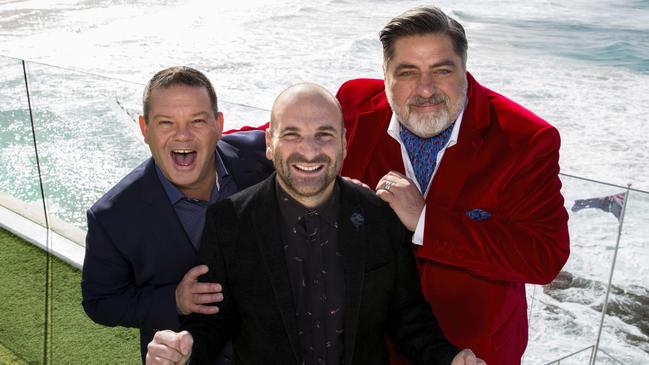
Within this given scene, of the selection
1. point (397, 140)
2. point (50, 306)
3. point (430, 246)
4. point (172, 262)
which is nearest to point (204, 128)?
point (172, 262)

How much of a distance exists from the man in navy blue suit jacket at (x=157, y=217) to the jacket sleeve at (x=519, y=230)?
741 millimetres

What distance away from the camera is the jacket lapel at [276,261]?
1.79 m

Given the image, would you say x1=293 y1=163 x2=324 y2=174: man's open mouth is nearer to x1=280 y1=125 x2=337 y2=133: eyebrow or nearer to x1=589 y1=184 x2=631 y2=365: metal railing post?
x1=280 y1=125 x2=337 y2=133: eyebrow

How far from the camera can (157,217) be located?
6.91ft

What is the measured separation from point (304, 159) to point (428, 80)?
0.57 m

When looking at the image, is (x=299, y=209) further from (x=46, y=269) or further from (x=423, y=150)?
(x=46, y=269)

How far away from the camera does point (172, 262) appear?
7.03 ft

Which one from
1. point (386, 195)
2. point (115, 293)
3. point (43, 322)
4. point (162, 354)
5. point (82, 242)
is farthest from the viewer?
point (82, 242)

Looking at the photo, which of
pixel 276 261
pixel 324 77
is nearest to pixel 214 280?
pixel 276 261

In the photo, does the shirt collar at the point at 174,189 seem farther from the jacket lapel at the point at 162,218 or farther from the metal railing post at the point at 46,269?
the metal railing post at the point at 46,269

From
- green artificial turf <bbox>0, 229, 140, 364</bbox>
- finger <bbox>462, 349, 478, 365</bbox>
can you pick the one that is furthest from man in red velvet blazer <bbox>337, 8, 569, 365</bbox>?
green artificial turf <bbox>0, 229, 140, 364</bbox>

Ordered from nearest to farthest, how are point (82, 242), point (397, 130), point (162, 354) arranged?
1. point (162, 354)
2. point (397, 130)
3. point (82, 242)

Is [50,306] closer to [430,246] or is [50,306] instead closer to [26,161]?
[26,161]

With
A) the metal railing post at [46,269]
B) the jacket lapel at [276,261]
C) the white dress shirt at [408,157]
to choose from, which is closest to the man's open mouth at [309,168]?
the jacket lapel at [276,261]
